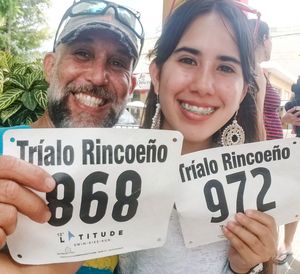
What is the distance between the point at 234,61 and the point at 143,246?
0.59 m

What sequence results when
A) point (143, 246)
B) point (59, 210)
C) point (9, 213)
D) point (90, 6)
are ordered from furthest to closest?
point (90, 6) < point (143, 246) < point (59, 210) < point (9, 213)

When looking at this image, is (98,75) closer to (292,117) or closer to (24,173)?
(24,173)

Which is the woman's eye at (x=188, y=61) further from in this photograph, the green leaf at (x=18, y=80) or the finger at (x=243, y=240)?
the green leaf at (x=18, y=80)

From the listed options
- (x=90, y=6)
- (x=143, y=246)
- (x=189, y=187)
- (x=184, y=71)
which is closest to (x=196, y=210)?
(x=189, y=187)

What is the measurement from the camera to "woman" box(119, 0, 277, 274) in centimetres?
97

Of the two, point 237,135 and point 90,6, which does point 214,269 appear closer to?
point 237,135

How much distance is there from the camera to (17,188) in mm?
723

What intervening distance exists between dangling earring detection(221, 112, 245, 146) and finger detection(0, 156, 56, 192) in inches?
23.0

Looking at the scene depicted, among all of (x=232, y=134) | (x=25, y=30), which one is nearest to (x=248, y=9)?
(x=232, y=134)

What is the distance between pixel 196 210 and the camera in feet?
3.21

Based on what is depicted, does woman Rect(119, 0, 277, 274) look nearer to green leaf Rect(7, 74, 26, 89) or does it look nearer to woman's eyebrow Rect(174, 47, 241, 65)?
woman's eyebrow Rect(174, 47, 241, 65)

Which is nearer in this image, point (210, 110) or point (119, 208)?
point (119, 208)

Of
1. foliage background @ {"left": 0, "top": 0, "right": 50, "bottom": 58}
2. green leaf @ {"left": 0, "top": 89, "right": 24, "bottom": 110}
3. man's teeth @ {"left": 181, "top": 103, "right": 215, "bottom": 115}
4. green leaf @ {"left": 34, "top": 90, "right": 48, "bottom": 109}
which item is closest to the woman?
man's teeth @ {"left": 181, "top": 103, "right": 215, "bottom": 115}

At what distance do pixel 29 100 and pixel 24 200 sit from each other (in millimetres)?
918
